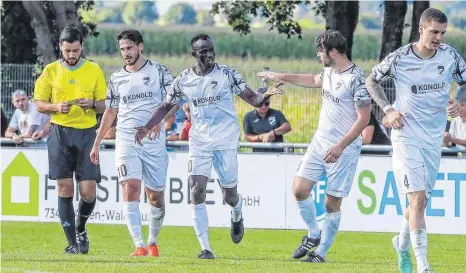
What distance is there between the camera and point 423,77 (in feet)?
38.1

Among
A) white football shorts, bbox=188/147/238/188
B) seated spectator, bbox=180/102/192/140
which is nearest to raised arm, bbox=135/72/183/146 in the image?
white football shorts, bbox=188/147/238/188

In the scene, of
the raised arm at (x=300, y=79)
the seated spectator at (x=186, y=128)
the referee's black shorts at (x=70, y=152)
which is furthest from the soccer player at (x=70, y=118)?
the seated spectator at (x=186, y=128)

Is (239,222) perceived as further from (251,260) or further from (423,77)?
(423,77)

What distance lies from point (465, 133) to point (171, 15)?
48.9 meters

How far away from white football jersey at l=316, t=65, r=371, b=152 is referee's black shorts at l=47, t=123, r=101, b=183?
255cm

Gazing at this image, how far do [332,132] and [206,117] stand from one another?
1321mm

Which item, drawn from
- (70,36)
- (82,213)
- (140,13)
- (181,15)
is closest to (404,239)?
(82,213)

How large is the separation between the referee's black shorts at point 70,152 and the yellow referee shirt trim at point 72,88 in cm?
8

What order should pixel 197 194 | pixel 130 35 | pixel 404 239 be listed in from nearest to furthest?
pixel 404 239 < pixel 197 194 < pixel 130 35

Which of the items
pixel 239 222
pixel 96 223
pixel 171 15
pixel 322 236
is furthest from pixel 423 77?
pixel 171 15

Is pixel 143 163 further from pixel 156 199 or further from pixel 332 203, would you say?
pixel 332 203

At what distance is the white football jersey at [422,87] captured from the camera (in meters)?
11.6

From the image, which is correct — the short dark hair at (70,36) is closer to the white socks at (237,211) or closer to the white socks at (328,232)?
the white socks at (237,211)

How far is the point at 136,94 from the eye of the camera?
1377 cm
